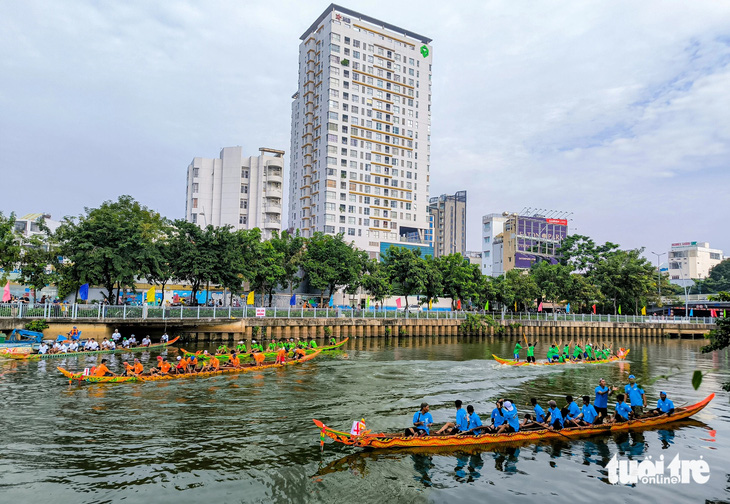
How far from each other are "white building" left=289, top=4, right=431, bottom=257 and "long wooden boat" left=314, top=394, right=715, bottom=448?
7659 centimetres

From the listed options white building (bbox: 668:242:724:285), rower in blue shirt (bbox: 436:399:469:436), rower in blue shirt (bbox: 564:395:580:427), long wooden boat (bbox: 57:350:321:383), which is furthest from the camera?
white building (bbox: 668:242:724:285)

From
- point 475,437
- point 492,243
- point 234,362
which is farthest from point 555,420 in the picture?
point 492,243

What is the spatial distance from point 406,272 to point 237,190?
4380cm

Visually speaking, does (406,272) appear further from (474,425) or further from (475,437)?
(475,437)

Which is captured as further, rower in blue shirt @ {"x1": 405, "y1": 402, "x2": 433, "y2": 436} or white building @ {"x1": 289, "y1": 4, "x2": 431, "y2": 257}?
white building @ {"x1": 289, "y1": 4, "x2": 431, "y2": 257}

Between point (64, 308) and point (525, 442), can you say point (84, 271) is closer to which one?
point (64, 308)

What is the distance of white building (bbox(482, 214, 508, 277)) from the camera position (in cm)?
11681

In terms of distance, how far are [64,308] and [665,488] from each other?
3924 centimetres

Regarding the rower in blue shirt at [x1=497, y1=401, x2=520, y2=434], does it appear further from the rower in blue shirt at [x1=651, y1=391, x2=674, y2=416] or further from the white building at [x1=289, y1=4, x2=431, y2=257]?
the white building at [x1=289, y1=4, x2=431, y2=257]

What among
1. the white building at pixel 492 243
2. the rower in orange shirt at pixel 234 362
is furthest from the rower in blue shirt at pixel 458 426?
the white building at pixel 492 243

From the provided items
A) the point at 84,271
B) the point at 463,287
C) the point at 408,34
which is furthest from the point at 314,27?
the point at 84,271

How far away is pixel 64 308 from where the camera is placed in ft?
122

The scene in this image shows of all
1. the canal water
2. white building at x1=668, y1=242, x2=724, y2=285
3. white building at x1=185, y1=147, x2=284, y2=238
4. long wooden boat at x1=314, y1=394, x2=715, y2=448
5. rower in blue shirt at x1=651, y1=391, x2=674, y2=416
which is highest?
white building at x1=185, y1=147, x2=284, y2=238

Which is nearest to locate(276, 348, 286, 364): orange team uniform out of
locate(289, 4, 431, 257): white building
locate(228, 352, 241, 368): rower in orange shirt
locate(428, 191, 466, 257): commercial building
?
locate(228, 352, 241, 368): rower in orange shirt
